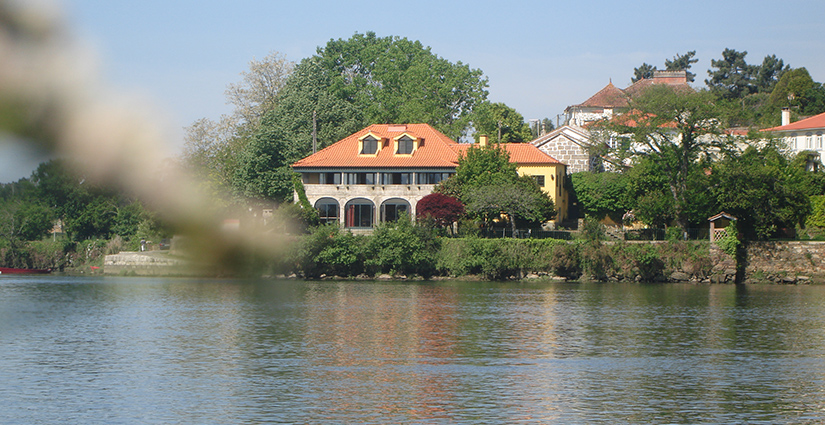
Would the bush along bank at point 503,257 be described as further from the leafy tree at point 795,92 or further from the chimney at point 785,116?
the leafy tree at point 795,92

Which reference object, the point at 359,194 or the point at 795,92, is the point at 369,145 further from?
the point at 795,92

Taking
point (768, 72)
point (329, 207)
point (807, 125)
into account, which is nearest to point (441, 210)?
point (329, 207)

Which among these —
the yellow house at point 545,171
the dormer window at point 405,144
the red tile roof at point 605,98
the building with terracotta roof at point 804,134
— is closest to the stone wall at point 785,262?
the yellow house at point 545,171

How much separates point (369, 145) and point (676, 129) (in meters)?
24.8

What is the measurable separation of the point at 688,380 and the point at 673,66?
383 feet

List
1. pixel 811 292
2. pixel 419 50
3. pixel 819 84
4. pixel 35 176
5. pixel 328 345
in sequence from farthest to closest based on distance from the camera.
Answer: pixel 819 84
pixel 419 50
pixel 811 292
pixel 328 345
pixel 35 176

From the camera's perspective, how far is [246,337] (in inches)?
1232

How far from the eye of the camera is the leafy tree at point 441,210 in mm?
59375

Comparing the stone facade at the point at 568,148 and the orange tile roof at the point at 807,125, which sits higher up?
the orange tile roof at the point at 807,125

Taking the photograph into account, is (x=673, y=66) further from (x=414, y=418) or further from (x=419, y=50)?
(x=414, y=418)

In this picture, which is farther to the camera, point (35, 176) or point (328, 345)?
point (328, 345)

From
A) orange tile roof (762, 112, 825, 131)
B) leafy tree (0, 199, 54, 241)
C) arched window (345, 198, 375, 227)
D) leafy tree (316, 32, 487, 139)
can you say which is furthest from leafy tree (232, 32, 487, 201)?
leafy tree (0, 199, 54, 241)

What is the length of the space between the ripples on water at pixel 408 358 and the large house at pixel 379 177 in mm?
19073

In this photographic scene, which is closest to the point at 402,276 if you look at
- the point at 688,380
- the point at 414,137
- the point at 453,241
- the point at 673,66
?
the point at 453,241
